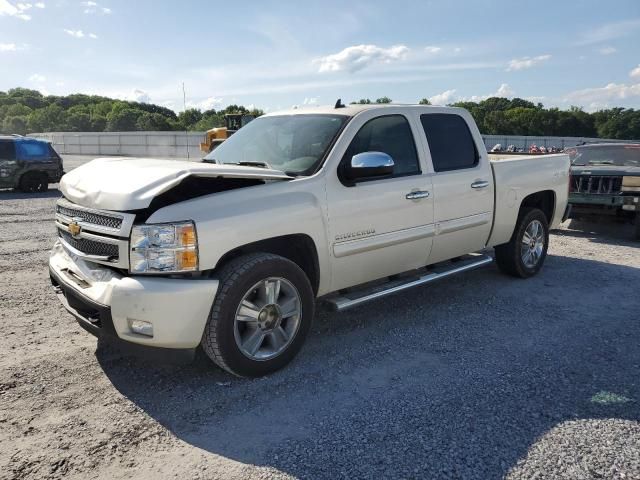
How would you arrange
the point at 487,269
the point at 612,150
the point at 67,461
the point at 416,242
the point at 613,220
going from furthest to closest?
the point at 612,150
the point at 613,220
the point at 487,269
the point at 416,242
the point at 67,461

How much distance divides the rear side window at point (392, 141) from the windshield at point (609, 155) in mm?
6884

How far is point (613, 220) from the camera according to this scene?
9508 millimetres

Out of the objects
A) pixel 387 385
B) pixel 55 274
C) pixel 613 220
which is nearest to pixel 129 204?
pixel 55 274

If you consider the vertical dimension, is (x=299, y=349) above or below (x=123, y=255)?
below

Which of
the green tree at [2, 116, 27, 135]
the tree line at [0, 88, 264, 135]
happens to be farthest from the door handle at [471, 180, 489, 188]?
the green tree at [2, 116, 27, 135]

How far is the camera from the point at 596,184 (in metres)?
9.05

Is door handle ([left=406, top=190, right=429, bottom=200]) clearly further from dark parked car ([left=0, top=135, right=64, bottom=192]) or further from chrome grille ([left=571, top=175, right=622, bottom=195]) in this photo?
dark parked car ([left=0, top=135, right=64, bottom=192])

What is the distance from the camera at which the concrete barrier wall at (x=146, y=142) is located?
3741 centimetres

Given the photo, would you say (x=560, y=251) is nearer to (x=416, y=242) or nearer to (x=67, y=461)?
(x=416, y=242)

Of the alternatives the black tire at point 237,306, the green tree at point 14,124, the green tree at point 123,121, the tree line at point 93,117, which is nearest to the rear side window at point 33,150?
the black tire at point 237,306

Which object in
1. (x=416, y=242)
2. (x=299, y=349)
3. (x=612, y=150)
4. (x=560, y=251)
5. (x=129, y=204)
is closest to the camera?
(x=129, y=204)

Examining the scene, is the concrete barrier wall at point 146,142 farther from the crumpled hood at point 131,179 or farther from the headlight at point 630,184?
the crumpled hood at point 131,179

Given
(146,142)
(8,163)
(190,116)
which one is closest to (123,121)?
(190,116)

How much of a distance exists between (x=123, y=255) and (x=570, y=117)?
6719 centimetres
